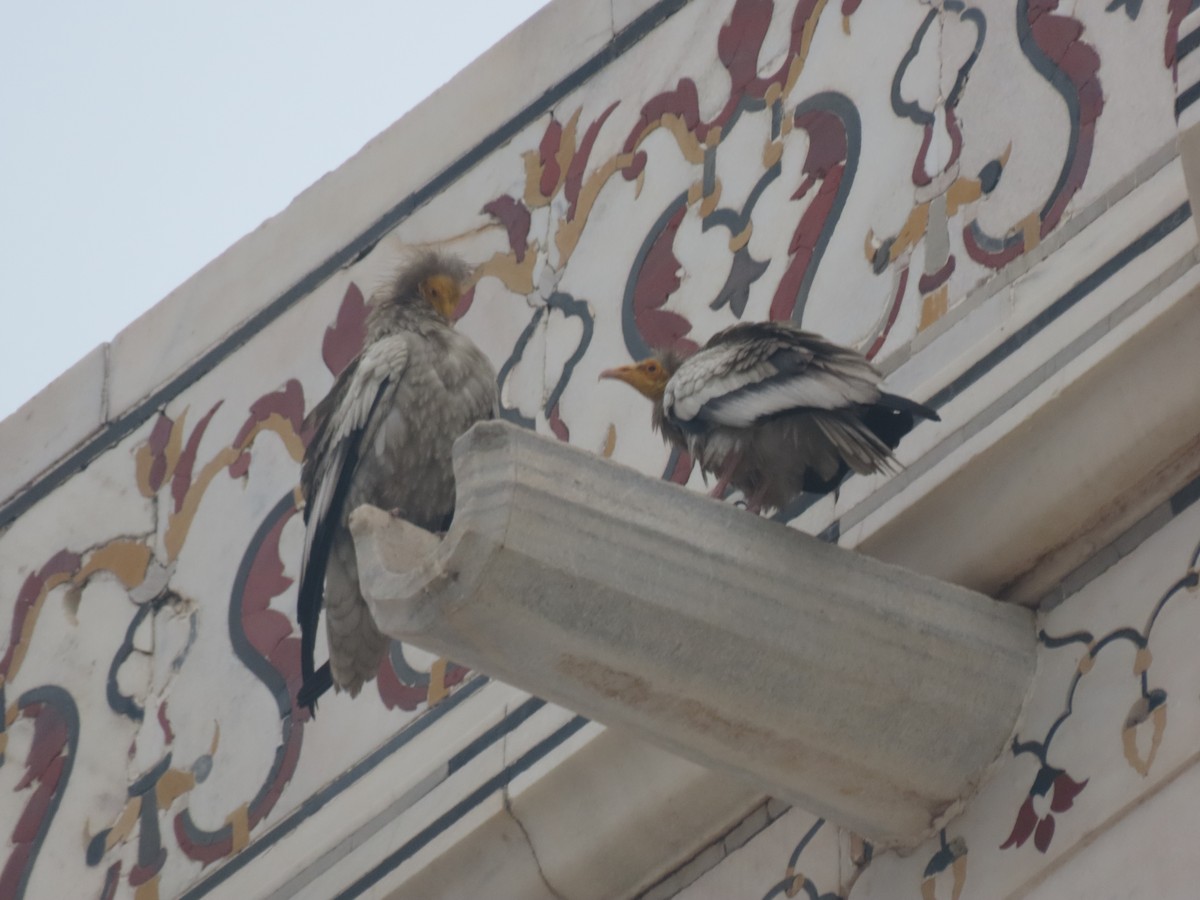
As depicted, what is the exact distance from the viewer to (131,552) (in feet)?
15.1

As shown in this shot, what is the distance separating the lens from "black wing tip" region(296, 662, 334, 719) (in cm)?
378

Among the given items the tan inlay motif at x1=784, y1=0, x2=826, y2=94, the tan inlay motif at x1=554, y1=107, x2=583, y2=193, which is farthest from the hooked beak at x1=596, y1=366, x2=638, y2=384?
the tan inlay motif at x1=554, y1=107, x2=583, y2=193

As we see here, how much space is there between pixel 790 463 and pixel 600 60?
1.19m

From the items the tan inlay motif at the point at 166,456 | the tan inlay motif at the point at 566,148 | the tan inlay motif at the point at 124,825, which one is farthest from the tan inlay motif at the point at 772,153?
the tan inlay motif at the point at 124,825

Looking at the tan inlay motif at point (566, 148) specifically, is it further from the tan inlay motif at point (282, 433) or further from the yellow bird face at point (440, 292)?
the tan inlay motif at point (282, 433)

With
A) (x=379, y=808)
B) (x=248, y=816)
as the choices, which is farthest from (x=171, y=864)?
(x=379, y=808)

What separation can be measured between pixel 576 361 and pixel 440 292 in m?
0.23

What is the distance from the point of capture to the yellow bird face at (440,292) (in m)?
4.13

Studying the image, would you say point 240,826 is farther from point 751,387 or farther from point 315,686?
point 751,387

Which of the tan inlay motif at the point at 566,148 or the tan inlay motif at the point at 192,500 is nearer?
the tan inlay motif at the point at 566,148

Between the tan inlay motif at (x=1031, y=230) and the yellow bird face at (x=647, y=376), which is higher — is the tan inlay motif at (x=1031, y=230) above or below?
below

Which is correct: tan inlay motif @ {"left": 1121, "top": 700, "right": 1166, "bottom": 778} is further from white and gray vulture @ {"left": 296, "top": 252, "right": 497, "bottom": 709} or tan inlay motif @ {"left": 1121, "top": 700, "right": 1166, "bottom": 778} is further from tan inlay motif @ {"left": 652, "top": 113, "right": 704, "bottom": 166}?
tan inlay motif @ {"left": 652, "top": 113, "right": 704, "bottom": 166}

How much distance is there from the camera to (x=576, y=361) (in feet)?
13.3

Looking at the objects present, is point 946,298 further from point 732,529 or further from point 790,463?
point 732,529
